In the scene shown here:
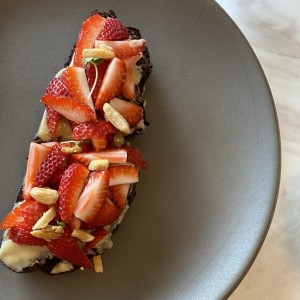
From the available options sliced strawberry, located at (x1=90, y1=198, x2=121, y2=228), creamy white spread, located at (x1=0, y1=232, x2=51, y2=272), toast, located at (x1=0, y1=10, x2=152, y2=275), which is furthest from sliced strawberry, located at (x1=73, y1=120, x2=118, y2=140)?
creamy white spread, located at (x1=0, y1=232, x2=51, y2=272)

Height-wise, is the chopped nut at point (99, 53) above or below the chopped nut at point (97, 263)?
A: above

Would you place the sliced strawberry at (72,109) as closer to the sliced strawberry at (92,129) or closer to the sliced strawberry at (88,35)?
the sliced strawberry at (92,129)

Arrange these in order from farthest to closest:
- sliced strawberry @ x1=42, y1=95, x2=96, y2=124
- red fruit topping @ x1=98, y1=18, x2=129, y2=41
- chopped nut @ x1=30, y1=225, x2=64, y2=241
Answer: red fruit topping @ x1=98, y1=18, x2=129, y2=41 → sliced strawberry @ x1=42, y1=95, x2=96, y2=124 → chopped nut @ x1=30, y1=225, x2=64, y2=241

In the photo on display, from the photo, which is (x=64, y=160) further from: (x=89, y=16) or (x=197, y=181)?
(x=89, y=16)

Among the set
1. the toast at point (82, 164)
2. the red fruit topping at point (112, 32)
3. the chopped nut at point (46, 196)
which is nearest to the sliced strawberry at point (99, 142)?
the toast at point (82, 164)

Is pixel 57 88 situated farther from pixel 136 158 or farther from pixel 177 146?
pixel 177 146

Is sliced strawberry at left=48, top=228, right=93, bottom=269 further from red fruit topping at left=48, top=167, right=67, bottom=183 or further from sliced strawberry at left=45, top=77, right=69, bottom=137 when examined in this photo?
sliced strawberry at left=45, top=77, right=69, bottom=137

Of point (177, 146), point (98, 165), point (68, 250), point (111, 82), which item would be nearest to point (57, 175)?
point (98, 165)
